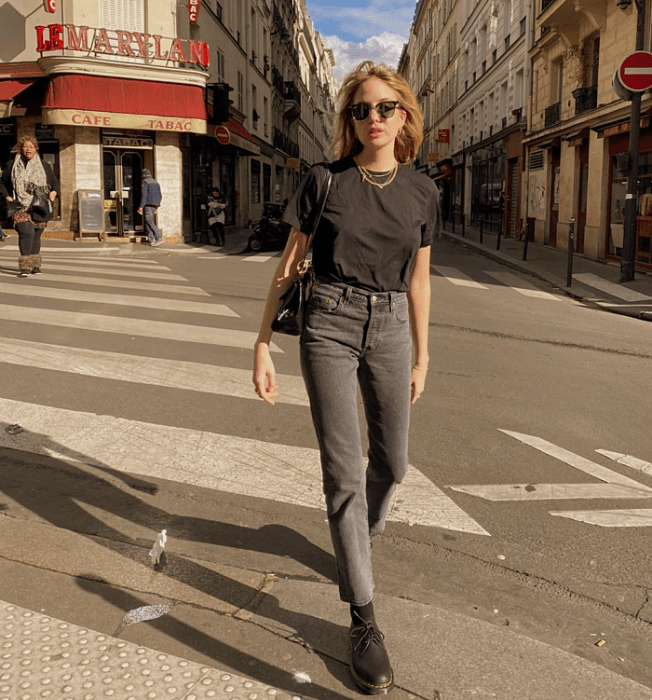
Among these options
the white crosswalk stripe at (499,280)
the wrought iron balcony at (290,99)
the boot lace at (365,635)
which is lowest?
the boot lace at (365,635)

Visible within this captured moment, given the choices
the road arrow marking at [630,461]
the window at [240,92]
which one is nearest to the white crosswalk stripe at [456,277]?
the road arrow marking at [630,461]

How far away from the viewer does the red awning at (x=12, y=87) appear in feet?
68.7

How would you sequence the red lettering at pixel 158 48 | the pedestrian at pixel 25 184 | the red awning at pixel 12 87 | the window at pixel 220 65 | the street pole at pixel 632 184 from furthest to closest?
the window at pixel 220 65
the red lettering at pixel 158 48
the red awning at pixel 12 87
the street pole at pixel 632 184
the pedestrian at pixel 25 184

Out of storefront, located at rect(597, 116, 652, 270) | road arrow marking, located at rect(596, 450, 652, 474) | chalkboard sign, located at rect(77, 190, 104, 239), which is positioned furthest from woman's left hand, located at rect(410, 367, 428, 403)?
chalkboard sign, located at rect(77, 190, 104, 239)

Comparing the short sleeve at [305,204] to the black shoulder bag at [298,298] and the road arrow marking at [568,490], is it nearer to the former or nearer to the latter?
the black shoulder bag at [298,298]

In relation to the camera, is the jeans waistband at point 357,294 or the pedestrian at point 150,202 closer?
the jeans waistband at point 357,294

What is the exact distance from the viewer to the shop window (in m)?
35.2

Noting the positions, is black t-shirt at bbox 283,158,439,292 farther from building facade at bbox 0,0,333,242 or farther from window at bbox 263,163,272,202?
window at bbox 263,163,272,202

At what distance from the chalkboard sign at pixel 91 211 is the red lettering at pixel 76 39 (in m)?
3.68

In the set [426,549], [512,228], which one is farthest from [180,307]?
[512,228]

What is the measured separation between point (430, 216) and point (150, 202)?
18.5 meters

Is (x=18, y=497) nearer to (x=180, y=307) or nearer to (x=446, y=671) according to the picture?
(x=446, y=671)

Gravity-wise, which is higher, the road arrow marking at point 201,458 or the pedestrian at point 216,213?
the pedestrian at point 216,213

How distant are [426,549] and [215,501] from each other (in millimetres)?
1036
